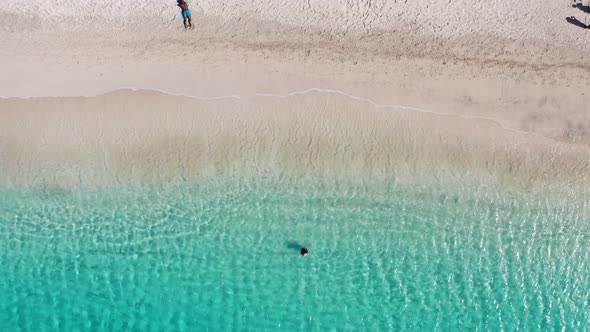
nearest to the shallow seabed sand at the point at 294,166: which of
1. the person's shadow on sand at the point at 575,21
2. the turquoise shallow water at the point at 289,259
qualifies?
the turquoise shallow water at the point at 289,259

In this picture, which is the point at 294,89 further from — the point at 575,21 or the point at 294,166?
the point at 575,21

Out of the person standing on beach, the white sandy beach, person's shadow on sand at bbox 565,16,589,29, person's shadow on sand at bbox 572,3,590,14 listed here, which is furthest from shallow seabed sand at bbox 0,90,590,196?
person's shadow on sand at bbox 572,3,590,14

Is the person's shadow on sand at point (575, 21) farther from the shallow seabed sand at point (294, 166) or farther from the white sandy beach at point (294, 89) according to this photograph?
the shallow seabed sand at point (294, 166)

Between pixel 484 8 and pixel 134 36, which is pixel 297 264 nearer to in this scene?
pixel 134 36

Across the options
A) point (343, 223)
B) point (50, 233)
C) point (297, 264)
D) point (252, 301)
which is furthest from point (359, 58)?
point (50, 233)

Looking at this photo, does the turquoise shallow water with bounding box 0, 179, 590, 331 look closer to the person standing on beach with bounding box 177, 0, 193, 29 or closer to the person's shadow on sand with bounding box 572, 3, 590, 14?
the person standing on beach with bounding box 177, 0, 193, 29
